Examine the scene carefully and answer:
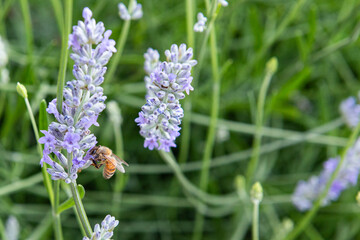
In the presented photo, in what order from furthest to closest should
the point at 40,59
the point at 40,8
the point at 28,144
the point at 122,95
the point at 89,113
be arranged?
the point at 40,8
the point at 28,144
the point at 122,95
the point at 40,59
the point at 89,113

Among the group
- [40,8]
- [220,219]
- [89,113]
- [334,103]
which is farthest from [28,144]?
[334,103]

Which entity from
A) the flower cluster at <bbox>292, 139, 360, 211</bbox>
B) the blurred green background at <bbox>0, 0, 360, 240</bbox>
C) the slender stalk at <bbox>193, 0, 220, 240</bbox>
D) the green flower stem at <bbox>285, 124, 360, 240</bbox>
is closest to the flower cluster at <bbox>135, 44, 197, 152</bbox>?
the slender stalk at <bbox>193, 0, 220, 240</bbox>

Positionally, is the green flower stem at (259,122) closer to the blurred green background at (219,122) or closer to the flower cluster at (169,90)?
the blurred green background at (219,122)

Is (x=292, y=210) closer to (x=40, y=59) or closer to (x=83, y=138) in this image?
(x=40, y=59)

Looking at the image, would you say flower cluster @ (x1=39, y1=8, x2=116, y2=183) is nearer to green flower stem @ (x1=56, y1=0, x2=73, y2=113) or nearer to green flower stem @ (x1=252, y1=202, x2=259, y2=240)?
green flower stem @ (x1=56, y1=0, x2=73, y2=113)

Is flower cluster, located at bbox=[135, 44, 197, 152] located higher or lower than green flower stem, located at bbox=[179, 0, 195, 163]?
lower

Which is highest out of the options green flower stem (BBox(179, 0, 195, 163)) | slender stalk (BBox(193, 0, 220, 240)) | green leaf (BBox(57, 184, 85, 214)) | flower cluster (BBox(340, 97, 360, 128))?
flower cluster (BBox(340, 97, 360, 128))

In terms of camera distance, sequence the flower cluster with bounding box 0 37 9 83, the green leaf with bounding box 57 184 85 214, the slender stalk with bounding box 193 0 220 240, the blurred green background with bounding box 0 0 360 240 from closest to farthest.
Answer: the green leaf with bounding box 57 184 85 214, the slender stalk with bounding box 193 0 220 240, the flower cluster with bounding box 0 37 9 83, the blurred green background with bounding box 0 0 360 240

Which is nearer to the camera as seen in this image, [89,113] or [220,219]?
[89,113]
